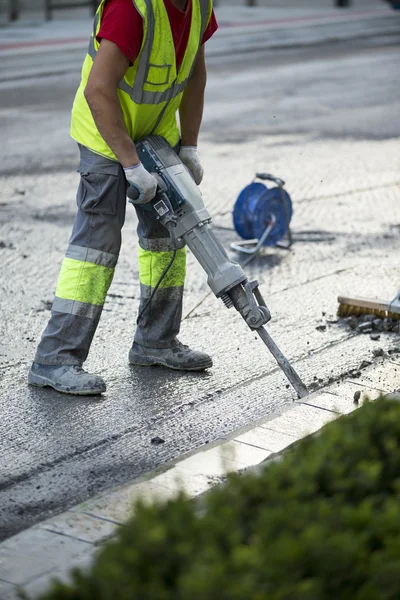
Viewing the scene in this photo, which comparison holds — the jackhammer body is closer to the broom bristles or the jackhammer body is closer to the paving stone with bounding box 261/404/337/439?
the paving stone with bounding box 261/404/337/439

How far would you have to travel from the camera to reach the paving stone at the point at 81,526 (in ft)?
10.4

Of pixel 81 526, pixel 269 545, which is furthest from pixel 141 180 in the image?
Answer: pixel 269 545

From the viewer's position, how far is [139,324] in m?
5.08

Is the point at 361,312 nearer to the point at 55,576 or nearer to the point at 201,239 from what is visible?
the point at 201,239

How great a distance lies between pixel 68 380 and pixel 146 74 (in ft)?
4.41

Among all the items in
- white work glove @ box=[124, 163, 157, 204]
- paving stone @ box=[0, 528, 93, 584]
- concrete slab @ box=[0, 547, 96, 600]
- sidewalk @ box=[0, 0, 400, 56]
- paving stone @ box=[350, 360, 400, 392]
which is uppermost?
white work glove @ box=[124, 163, 157, 204]

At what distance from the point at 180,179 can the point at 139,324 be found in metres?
0.90

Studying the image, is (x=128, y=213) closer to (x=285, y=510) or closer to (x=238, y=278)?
(x=238, y=278)

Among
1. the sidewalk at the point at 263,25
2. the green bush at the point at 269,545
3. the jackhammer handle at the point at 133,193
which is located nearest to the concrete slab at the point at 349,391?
the jackhammer handle at the point at 133,193

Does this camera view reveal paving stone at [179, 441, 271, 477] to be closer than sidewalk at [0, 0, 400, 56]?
Yes

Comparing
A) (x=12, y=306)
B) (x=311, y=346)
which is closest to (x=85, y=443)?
(x=311, y=346)

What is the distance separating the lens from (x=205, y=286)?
6.27 m

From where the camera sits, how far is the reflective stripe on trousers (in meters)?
4.51

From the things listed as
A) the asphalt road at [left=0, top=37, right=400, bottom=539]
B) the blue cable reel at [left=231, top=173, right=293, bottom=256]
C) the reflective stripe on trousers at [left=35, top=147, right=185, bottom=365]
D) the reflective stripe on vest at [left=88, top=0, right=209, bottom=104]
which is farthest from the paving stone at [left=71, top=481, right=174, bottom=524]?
the blue cable reel at [left=231, top=173, right=293, bottom=256]
